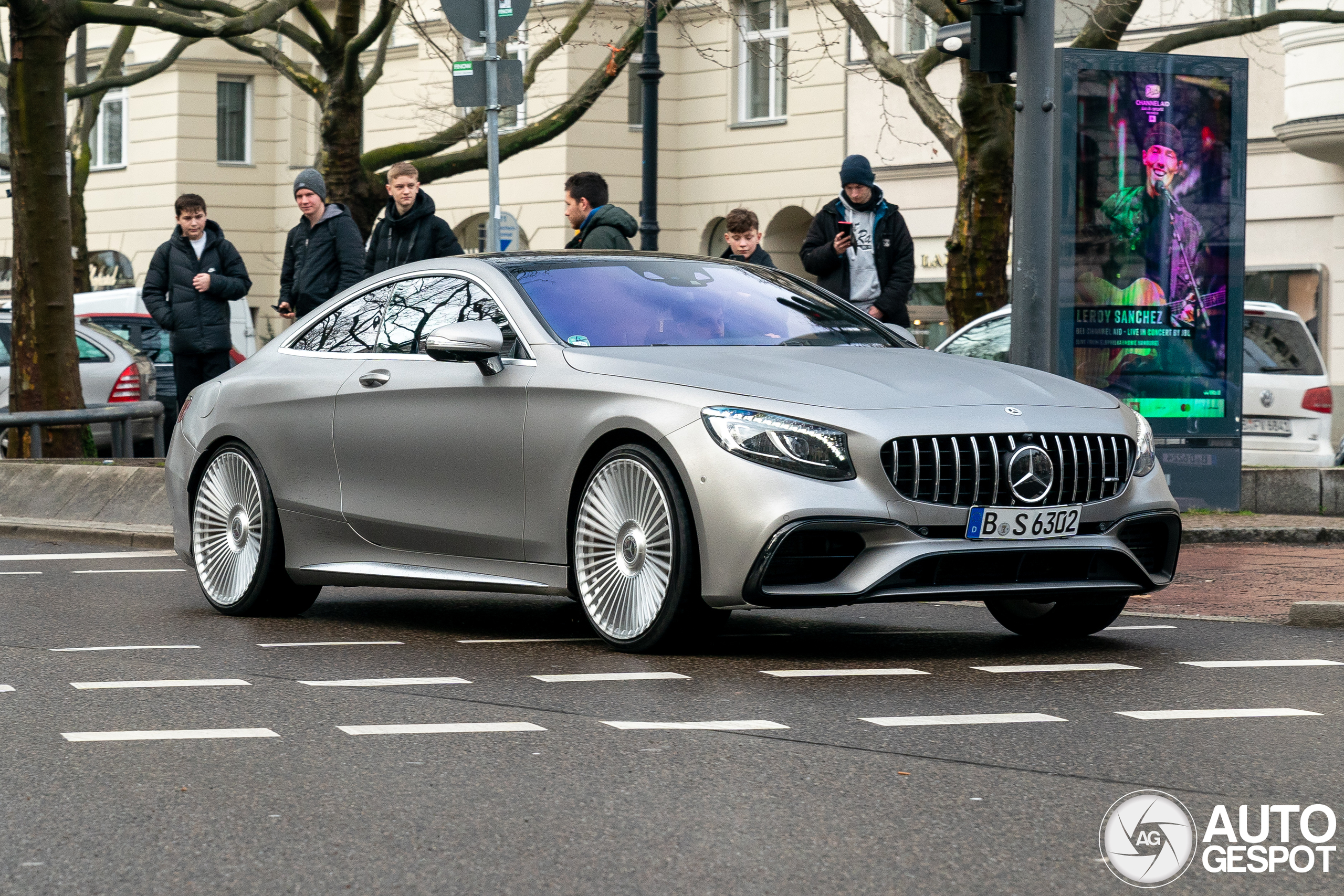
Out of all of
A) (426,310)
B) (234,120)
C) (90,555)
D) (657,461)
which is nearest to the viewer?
(657,461)

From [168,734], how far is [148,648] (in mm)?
2066

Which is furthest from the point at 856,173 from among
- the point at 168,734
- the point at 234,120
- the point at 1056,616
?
the point at 234,120

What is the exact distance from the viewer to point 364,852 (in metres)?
4.61

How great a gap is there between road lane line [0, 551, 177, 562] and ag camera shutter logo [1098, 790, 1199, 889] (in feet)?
27.0

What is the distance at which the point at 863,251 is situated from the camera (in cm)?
1305

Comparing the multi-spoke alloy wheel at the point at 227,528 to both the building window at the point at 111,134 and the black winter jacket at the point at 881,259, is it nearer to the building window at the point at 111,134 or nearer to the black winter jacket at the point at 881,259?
the black winter jacket at the point at 881,259

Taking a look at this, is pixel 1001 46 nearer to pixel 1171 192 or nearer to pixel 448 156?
pixel 1171 192

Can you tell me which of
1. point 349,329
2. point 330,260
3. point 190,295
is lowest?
point 349,329

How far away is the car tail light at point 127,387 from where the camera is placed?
2003 cm

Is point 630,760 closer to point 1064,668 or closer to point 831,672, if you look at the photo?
point 831,672

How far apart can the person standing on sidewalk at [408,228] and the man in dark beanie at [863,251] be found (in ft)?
6.88

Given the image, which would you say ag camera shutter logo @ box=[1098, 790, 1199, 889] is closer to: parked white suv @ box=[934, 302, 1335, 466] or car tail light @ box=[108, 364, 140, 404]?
parked white suv @ box=[934, 302, 1335, 466]

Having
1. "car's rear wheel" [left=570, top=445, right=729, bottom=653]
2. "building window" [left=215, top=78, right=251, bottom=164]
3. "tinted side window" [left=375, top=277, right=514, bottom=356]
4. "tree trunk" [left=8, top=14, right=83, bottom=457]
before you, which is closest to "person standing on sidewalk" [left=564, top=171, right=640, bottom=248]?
"tinted side window" [left=375, top=277, right=514, bottom=356]

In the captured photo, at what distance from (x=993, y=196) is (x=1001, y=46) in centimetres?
639
